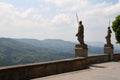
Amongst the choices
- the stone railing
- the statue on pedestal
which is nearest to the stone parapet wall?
the stone railing

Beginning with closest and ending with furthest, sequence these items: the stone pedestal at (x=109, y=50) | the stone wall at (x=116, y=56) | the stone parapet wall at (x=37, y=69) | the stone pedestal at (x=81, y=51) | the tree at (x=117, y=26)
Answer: the stone parapet wall at (x=37, y=69)
the stone pedestal at (x=81, y=51)
the stone pedestal at (x=109, y=50)
the stone wall at (x=116, y=56)
the tree at (x=117, y=26)

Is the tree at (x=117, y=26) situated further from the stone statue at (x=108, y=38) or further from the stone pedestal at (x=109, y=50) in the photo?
the stone pedestal at (x=109, y=50)

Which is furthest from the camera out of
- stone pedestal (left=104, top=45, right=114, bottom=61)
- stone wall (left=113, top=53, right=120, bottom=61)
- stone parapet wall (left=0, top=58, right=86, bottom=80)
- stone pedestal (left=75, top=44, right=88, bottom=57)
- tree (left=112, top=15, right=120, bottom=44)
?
tree (left=112, top=15, right=120, bottom=44)

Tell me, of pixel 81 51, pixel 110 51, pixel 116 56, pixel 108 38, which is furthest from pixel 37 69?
pixel 116 56

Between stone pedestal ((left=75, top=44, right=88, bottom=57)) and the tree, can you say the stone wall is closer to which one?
the tree

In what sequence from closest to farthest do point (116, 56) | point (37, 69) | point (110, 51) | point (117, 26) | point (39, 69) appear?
point (37, 69) → point (39, 69) → point (110, 51) → point (116, 56) → point (117, 26)

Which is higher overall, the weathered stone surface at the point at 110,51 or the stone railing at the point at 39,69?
the weathered stone surface at the point at 110,51

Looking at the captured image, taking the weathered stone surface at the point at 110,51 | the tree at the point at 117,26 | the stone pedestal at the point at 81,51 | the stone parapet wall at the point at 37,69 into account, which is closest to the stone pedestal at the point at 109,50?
the weathered stone surface at the point at 110,51

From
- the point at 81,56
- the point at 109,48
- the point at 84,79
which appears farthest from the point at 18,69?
the point at 109,48

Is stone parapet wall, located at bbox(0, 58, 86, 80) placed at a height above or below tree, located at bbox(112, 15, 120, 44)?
below

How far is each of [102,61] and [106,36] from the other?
3.11m

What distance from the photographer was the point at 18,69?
11859 mm

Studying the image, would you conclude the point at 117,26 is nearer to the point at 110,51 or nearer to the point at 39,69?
the point at 110,51

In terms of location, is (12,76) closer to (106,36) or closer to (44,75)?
(44,75)
